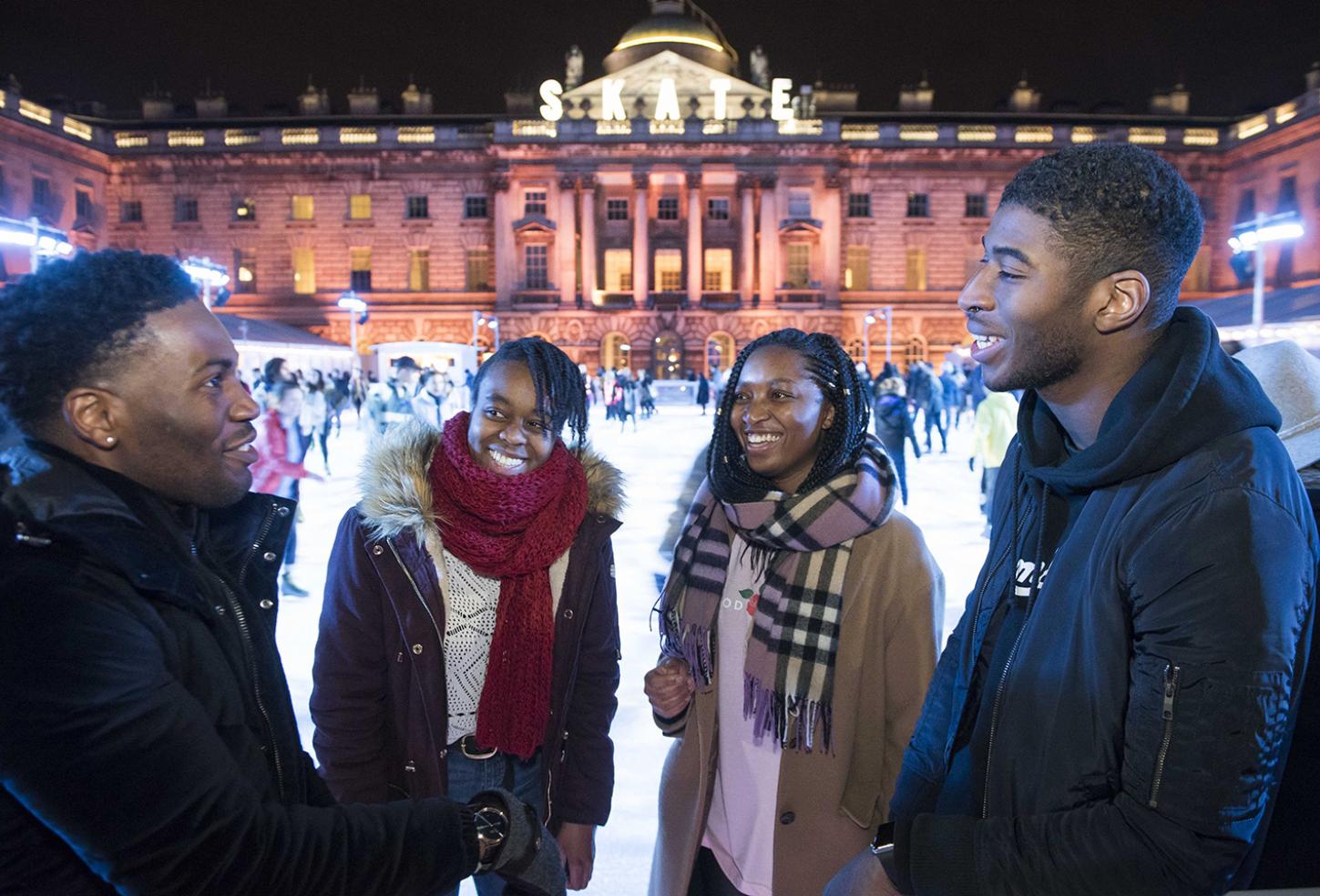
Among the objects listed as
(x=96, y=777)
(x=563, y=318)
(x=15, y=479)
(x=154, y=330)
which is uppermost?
(x=563, y=318)

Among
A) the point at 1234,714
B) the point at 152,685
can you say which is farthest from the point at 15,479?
the point at 1234,714

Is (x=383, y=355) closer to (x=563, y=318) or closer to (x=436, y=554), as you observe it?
(x=563, y=318)

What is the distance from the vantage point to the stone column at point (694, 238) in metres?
40.9

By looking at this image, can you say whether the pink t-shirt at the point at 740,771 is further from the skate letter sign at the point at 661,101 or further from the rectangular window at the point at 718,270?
the skate letter sign at the point at 661,101

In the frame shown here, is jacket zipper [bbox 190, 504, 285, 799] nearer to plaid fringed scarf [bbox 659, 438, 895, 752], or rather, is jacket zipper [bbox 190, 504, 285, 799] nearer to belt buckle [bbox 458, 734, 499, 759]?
belt buckle [bbox 458, 734, 499, 759]

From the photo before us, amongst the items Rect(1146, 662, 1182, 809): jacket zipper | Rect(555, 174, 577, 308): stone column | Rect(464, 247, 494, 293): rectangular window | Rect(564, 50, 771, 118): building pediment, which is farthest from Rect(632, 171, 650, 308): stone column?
Rect(1146, 662, 1182, 809): jacket zipper

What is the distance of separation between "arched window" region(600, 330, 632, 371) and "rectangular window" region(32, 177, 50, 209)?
86.8 feet

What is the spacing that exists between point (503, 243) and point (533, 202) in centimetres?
267

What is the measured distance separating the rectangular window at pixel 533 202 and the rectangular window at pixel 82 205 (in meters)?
21.6

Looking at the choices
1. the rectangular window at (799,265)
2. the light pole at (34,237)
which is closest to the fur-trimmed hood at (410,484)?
the light pole at (34,237)

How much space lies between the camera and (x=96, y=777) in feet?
3.11

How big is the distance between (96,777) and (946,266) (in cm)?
4506

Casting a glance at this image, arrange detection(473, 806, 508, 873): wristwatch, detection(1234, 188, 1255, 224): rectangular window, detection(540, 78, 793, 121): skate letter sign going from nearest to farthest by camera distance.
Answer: detection(473, 806, 508, 873): wristwatch < detection(1234, 188, 1255, 224): rectangular window < detection(540, 78, 793, 121): skate letter sign

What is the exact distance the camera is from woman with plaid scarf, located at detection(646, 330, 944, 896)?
76.6 inches
